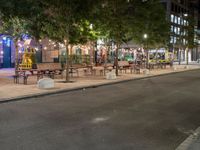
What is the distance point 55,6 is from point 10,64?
16.3 meters

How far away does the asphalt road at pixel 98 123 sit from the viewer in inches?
277

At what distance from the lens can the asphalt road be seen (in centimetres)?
703

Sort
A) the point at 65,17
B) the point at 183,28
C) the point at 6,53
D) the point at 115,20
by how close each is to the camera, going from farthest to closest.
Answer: the point at 183,28 < the point at 6,53 < the point at 115,20 < the point at 65,17

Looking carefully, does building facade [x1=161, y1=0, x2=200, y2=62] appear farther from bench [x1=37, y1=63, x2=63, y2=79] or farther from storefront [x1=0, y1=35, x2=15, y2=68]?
bench [x1=37, y1=63, x2=63, y2=79]

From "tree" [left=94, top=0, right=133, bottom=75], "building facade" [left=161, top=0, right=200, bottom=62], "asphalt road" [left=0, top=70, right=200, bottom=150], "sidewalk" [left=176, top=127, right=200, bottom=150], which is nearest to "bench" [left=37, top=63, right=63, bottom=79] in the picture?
"tree" [left=94, top=0, right=133, bottom=75]

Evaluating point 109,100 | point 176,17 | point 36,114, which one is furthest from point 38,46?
point 176,17

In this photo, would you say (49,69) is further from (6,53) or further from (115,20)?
(6,53)

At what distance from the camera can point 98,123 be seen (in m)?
8.97

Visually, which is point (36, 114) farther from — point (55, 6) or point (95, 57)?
point (95, 57)

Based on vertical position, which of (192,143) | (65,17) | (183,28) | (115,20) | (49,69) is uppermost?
(183,28)

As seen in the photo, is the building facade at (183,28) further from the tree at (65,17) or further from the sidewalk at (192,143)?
the sidewalk at (192,143)

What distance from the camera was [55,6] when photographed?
19.5 m

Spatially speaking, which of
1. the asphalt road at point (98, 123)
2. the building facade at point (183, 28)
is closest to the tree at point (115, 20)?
the asphalt road at point (98, 123)

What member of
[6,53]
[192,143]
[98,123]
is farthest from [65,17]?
[6,53]
